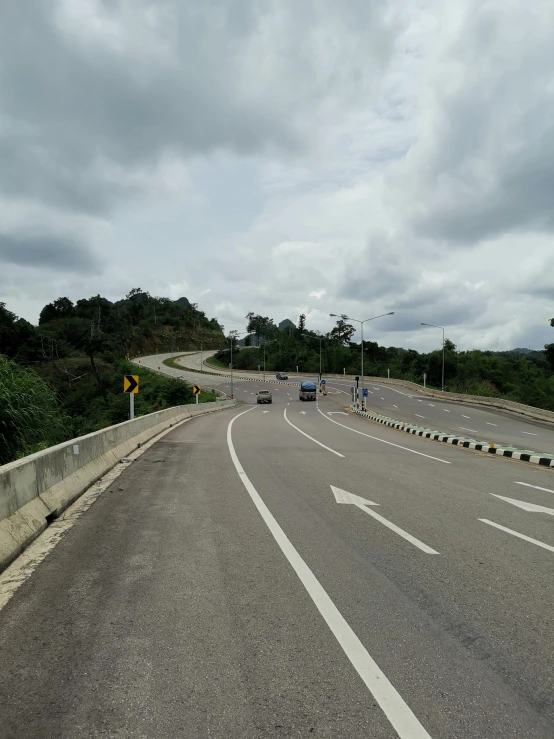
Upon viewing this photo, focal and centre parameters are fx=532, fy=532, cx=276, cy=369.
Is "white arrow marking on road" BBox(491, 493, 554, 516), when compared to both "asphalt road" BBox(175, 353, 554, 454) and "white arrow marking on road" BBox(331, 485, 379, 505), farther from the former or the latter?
"asphalt road" BBox(175, 353, 554, 454)

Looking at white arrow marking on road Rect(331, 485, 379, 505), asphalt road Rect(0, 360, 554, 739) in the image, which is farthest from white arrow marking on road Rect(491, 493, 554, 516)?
white arrow marking on road Rect(331, 485, 379, 505)

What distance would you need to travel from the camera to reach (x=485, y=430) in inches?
1242

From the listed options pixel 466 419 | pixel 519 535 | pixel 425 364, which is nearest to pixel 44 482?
pixel 519 535

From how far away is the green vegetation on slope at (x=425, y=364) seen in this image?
8438 cm

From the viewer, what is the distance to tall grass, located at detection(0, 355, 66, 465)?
10.8 meters

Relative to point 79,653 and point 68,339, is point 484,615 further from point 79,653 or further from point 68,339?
point 68,339

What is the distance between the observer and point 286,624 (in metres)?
4.12

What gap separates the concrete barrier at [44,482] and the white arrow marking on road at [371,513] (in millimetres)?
4479

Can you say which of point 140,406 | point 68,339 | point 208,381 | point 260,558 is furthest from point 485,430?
point 68,339

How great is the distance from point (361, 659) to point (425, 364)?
122453 millimetres

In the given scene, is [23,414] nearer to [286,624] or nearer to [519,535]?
[286,624]

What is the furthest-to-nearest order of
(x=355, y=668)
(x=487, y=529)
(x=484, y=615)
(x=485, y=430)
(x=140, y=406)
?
1. (x=140, y=406)
2. (x=485, y=430)
3. (x=487, y=529)
4. (x=484, y=615)
5. (x=355, y=668)

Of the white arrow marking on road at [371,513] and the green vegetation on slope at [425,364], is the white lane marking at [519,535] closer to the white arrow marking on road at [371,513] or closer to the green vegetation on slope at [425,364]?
the white arrow marking on road at [371,513]

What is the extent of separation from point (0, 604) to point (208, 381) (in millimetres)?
96316
